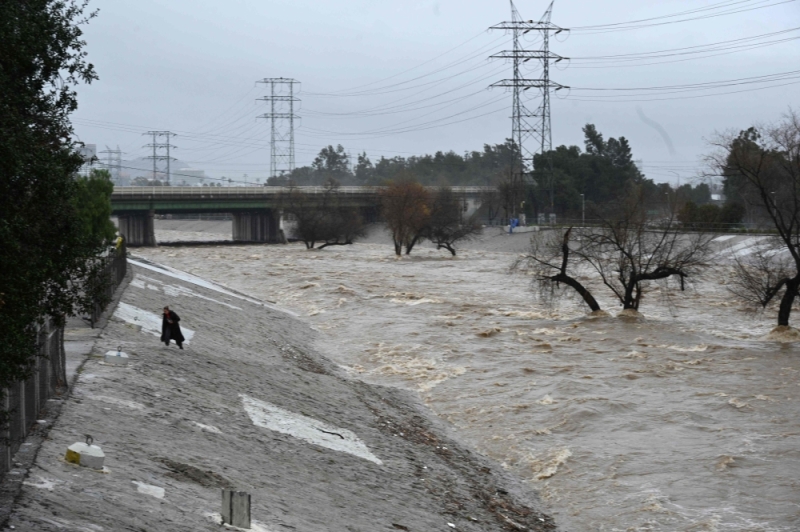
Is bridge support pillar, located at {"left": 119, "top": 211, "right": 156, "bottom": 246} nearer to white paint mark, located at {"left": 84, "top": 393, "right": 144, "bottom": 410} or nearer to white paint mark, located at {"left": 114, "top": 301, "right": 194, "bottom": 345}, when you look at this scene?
white paint mark, located at {"left": 114, "top": 301, "right": 194, "bottom": 345}

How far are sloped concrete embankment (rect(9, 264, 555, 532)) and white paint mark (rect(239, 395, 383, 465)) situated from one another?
0.05m

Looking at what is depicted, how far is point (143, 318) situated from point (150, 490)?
69.7 feet

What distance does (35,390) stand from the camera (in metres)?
16.4

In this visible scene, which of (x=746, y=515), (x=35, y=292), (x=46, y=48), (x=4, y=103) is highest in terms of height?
(x=46, y=48)

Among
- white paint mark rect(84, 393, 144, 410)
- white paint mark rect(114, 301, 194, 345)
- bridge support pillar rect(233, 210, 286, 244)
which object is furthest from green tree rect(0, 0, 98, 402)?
bridge support pillar rect(233, 210, 286, 244)

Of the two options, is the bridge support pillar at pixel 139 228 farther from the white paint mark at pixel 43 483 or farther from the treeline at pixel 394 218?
the white paint mark at pixel 43 483

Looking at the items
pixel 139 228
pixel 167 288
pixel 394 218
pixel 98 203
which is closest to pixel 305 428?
pixel 167 288

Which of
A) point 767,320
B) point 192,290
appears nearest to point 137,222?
point 192,290

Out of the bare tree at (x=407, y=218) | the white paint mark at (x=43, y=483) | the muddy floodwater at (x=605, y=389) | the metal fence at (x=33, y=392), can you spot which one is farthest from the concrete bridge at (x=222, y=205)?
the white paint mark at (x=43, y=483)

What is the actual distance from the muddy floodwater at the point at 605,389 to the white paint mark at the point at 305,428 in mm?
3680

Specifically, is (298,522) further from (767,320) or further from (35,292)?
(767,320)

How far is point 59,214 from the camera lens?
36.9 ft

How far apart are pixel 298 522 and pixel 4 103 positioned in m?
7.61

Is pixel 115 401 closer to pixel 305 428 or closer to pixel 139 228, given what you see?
pixel 305 428
